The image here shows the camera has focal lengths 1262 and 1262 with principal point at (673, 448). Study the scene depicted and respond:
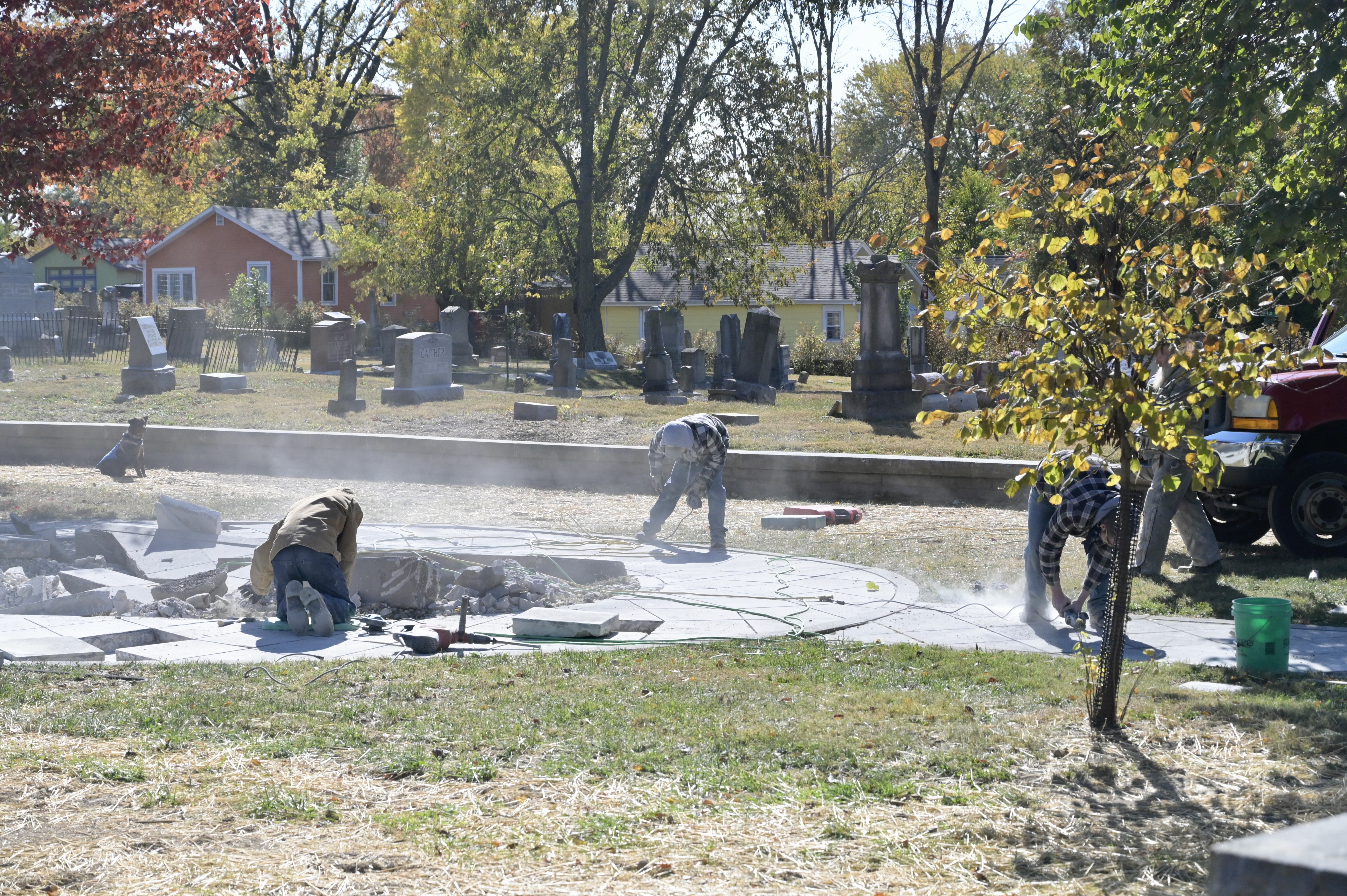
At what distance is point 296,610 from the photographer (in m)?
7.93

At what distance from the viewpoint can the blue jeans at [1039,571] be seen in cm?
774

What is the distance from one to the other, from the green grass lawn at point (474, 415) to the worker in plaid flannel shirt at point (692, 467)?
527cm

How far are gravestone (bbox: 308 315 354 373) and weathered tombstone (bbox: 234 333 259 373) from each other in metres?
1.22

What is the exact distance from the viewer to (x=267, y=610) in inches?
350

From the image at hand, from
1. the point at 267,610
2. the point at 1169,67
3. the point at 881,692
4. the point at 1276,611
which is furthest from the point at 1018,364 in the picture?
the point at 267,610

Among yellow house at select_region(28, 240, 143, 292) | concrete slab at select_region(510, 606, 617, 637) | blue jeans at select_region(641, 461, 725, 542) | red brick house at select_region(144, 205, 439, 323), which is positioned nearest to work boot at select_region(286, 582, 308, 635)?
concrete slab at select_region(510, 606, 617, 637)

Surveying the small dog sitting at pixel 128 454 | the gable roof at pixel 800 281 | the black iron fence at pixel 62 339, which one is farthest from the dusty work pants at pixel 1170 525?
the gable roof at pixel 800 281

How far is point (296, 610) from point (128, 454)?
888 cm

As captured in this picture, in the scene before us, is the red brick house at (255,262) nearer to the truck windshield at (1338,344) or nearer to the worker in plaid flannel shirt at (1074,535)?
the truck windshield at (1338,344)

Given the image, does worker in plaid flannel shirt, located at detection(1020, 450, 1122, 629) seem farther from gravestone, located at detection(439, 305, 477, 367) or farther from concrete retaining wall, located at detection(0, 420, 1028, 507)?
gravestone, located at detection(439, 305, 477, 367)

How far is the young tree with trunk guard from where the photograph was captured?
5078 mm

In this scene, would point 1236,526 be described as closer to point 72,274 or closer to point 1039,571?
point 1039,571

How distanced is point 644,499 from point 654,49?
19109 mm

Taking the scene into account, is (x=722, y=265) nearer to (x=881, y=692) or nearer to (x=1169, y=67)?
(x=1169, y=67)
